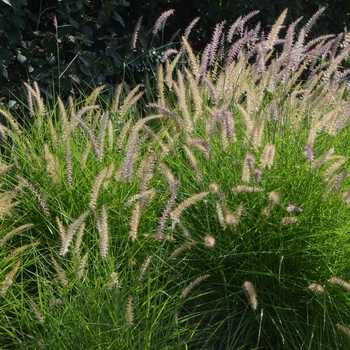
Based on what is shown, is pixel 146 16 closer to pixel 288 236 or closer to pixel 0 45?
pixel 0 45

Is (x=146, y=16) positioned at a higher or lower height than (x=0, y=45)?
lower

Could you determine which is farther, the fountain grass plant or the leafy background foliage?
the leafy background foliage

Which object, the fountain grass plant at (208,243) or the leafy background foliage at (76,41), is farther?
the leafy background foliage at (76,41)

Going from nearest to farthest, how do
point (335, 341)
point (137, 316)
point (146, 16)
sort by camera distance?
point (137, 316), point (335, 341), point (146, 16)

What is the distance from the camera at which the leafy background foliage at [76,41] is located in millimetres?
4727

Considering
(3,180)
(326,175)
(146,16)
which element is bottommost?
(146,16)

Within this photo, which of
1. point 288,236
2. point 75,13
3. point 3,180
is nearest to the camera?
point 288,236

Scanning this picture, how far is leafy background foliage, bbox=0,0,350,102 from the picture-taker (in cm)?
473

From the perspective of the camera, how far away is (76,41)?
4.98 metres

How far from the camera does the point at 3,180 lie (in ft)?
12.0

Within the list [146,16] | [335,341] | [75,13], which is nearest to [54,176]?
[335,341]

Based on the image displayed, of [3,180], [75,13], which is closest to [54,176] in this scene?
[3,180]

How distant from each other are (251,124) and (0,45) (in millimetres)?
2093

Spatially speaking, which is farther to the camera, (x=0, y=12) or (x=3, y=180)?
(x=0, y=12)
